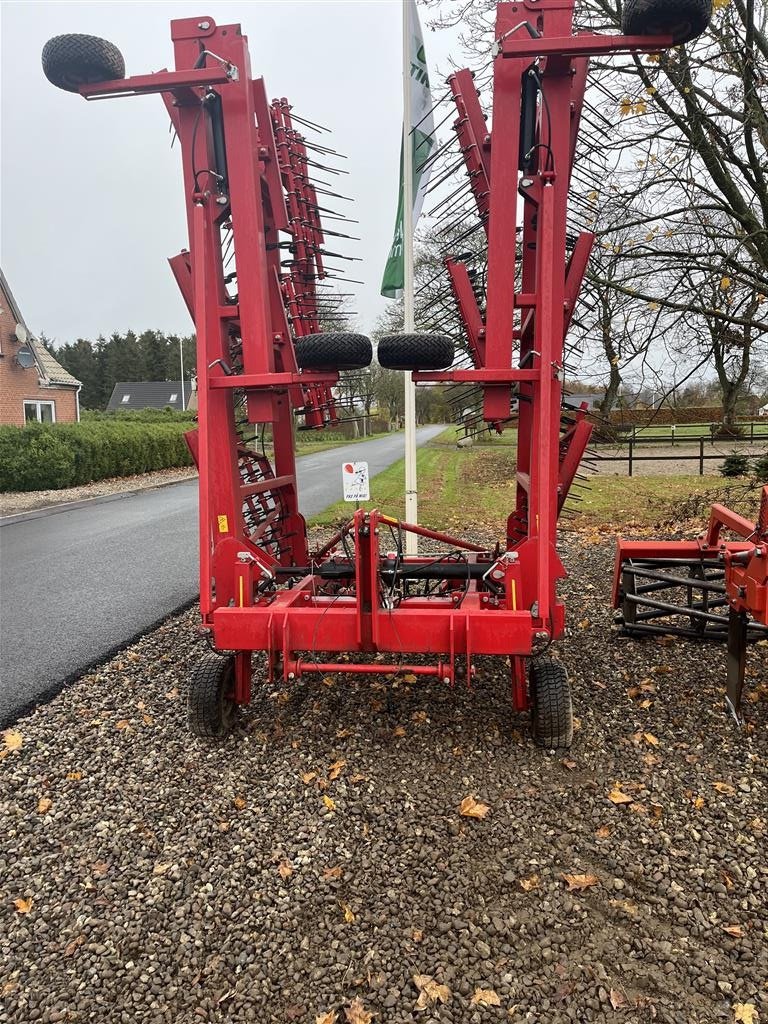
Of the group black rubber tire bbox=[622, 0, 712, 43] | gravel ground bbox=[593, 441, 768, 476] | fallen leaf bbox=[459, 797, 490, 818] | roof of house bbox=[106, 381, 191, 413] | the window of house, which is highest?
roof of house bbox=[106, 381, 191, 413]

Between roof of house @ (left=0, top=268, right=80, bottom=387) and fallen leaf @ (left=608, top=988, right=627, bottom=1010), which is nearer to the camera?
fallen leaf @ (left=608, top=988, right=627, bottom=1010)

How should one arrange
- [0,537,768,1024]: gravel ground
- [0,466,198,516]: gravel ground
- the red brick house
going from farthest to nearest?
the red brick house
[0,466,198,516]: gravel ground
[0,537,768,1024]: gravel ground

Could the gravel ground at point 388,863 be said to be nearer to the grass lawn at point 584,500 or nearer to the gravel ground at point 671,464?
the grass lawn at point 584,500

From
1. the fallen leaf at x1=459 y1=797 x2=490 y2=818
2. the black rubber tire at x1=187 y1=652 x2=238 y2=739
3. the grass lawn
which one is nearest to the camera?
the fallen leaf at x1=459 y1=797 x2=490 y2=818

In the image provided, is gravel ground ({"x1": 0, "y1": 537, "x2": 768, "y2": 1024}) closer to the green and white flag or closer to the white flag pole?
the white flag pole

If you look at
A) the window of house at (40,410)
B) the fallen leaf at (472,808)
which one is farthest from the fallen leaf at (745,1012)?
the window of house at (40,410)

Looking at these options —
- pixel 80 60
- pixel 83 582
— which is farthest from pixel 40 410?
pixel 80 60

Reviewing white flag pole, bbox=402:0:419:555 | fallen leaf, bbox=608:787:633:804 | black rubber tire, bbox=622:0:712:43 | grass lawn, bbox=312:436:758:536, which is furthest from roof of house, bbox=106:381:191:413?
fallen leaf, bbox=608:787:633:804

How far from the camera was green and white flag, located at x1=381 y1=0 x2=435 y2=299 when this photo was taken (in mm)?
7195

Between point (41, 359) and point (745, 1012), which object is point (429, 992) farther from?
point (41, 359)

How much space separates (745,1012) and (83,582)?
24.8 feet

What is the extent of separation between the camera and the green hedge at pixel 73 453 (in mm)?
16609

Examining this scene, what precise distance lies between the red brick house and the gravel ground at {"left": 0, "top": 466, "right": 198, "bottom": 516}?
24.8ft

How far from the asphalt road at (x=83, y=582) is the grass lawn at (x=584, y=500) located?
1.97 m
